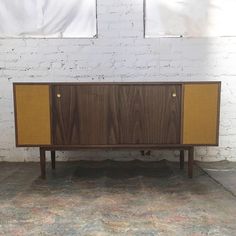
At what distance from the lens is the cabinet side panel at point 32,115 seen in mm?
2080

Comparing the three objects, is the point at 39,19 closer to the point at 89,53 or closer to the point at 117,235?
the point at 89,53

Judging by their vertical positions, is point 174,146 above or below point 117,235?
above

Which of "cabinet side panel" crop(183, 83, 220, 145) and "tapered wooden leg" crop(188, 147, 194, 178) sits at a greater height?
"cabinet side panel" crop(183, 83, 220, 145)

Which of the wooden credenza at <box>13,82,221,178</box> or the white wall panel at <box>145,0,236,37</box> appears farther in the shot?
the white wall panel at <box>145,0,236,37</box>

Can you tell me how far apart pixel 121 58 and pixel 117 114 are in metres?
0.82

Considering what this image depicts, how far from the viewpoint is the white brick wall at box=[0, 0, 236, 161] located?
108 inches

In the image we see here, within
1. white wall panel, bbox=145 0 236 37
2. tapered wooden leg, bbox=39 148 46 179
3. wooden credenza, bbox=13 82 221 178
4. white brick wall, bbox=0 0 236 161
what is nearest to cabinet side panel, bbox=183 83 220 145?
wooden credenza, bbox=13 82 221 178

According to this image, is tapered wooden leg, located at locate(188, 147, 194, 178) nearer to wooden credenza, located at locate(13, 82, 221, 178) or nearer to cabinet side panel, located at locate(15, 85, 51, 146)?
wooden credenza, located at locate(13, 82, 221, 178)

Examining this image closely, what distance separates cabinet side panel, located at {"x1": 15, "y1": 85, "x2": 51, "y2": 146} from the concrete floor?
1.08 ft

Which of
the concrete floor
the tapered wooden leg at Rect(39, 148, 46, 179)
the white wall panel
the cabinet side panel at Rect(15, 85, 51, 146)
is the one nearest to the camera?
the concrete floor

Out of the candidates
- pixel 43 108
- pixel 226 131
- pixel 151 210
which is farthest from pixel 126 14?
pixel 151 210

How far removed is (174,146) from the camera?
2.16 metres

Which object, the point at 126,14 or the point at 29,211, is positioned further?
the point at 126,14

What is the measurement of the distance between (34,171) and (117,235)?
1375 millimetres
